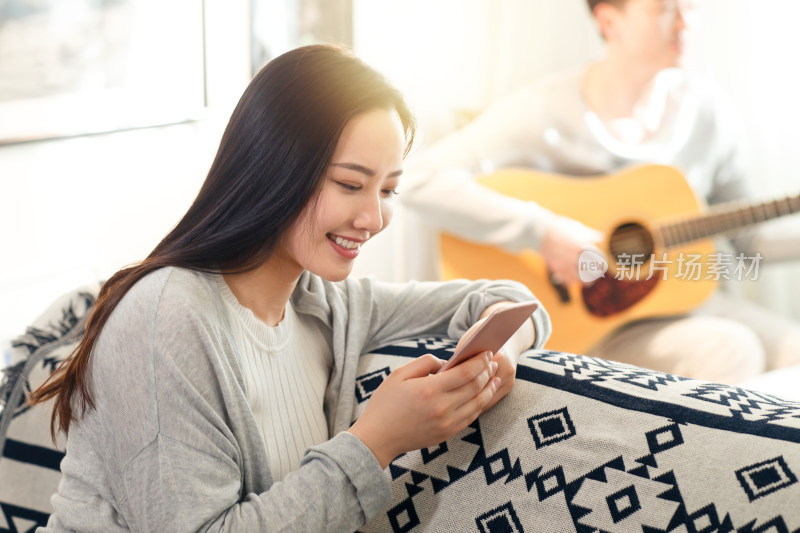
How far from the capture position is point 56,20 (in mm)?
1701

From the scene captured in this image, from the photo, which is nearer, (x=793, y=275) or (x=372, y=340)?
(x=372, y=340)

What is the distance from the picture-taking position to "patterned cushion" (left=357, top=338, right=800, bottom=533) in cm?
87

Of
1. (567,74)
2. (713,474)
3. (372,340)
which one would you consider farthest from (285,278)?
(567,74)

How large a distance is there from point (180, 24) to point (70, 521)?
1411 mm

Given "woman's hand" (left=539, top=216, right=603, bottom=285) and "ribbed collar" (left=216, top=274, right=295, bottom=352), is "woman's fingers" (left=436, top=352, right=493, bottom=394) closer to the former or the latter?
"ribbed collar" (left=216, top=274, right=295, bottom=352)

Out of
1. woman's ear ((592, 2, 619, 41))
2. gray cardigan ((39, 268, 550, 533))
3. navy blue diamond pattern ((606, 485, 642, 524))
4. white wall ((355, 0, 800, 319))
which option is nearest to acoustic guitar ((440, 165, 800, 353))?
woman's ear ((592, 2, 619, 41))

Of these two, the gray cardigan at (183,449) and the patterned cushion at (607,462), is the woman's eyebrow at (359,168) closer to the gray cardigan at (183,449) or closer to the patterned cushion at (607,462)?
the gray cardigan at (183,449)

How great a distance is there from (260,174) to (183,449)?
13.0 inches

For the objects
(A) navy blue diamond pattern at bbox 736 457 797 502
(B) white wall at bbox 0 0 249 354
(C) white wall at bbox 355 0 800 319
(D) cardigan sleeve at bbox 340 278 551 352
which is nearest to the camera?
(A) navy blue diamond pattern at bbox 736 457 797 502

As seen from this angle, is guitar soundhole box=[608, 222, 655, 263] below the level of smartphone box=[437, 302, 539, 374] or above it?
below

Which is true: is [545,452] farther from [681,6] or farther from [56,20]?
[681,6]

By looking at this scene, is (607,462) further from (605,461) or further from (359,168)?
(359,168)

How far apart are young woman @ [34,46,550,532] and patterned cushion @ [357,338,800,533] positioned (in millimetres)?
74

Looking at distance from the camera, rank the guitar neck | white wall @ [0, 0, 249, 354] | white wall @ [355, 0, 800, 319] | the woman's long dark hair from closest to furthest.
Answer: the woman's long dark hair < white wall @ [0, 0, 249, 354] < the guitar neck < white wall @ [355, 0, 800, 319]
